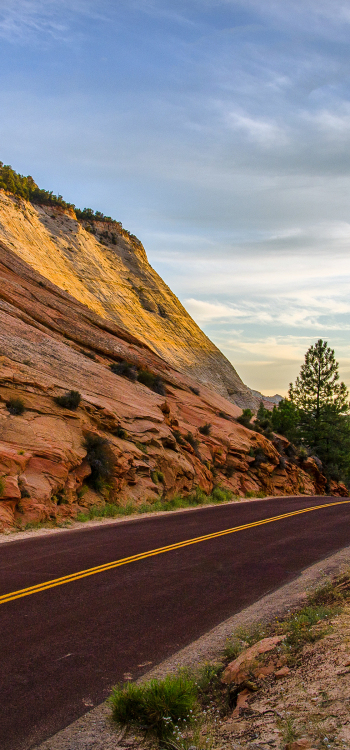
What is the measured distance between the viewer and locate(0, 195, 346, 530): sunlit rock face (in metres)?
15.3

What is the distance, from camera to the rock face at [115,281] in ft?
149

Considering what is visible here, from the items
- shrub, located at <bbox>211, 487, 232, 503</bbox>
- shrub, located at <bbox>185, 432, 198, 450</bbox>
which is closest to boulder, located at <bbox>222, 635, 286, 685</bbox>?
shrub, located at <bbox>211, 487, 232, 503</bbox>

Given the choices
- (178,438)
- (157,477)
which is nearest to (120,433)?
(157,477)

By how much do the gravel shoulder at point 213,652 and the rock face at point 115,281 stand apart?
3742 centimetres

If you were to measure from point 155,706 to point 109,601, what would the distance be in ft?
10.0

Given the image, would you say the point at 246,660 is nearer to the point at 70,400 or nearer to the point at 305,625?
the point at 305,625

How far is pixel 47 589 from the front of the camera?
7.52 metres

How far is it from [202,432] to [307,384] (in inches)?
799

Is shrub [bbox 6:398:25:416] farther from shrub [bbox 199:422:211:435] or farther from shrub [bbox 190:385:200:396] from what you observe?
shrub [bbox 190:385:200:396]

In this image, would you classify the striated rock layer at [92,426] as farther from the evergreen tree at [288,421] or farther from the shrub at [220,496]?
the evergreen tree at [288,421]

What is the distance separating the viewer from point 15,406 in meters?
16.4

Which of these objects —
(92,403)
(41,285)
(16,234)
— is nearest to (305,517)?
(92,403)

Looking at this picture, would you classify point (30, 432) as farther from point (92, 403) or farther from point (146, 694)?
point (146, 694)

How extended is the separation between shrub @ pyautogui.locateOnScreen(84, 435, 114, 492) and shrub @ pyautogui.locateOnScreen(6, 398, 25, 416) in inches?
98.4
